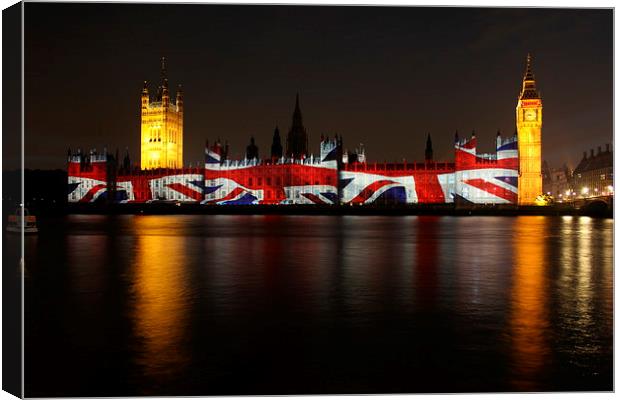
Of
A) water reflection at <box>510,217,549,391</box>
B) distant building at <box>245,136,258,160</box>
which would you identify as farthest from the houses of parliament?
water reflection at <box>510,217,549,391</box>

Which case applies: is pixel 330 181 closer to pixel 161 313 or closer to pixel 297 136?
pixel 297 136

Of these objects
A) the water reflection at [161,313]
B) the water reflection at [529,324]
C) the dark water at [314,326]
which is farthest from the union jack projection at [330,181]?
the water reflection at [161,313]

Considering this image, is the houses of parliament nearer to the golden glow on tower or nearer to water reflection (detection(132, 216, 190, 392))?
the golden glow on tower

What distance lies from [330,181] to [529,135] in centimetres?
1914

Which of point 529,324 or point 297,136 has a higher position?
point 297,136

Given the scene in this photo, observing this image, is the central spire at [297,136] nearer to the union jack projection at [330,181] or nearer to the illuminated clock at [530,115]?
the union jack projection at [330,181]

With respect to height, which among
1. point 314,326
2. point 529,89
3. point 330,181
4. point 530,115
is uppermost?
point 529,89

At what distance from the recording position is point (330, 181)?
64.8 metres

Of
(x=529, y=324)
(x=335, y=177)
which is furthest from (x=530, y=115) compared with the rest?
(x=529, y=324)

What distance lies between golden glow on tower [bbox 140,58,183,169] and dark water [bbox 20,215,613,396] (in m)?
76.4

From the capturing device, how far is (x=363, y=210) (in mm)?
51875

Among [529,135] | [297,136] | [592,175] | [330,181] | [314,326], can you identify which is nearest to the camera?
[314,326]

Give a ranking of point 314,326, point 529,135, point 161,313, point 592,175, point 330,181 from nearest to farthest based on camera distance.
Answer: point 314,326
point 161,313
point 529,135
point 592,175
point 330,181

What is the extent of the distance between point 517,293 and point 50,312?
6.21 metres
